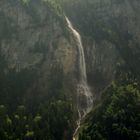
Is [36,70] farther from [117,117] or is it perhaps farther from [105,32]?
[105,32]

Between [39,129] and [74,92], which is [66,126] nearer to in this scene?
[39,129]

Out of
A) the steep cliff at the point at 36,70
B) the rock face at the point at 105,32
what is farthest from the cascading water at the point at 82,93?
the steep cliff at the point at 36,70

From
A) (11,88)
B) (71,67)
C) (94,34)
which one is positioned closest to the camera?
(11,88)

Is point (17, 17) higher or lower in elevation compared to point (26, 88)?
higher

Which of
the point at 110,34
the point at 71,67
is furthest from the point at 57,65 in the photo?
the point at 110,34

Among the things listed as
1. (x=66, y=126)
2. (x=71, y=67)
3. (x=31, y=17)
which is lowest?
(x=66, y=126)

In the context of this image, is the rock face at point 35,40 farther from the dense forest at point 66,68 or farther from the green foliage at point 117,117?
the green foliage at point 117,117

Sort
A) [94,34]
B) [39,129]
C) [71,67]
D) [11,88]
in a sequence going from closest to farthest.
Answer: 1. [39,129]
2. [11,88]
3. [71,67]
4. [94,34]

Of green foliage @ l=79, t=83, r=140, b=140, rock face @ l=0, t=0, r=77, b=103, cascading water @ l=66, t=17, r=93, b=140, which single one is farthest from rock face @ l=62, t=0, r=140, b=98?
green foliage @ l=79, t=83, r=140, b=140

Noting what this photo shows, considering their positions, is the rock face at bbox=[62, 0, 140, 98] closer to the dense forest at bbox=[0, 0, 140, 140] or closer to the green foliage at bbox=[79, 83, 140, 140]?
the dense forest at bbox=[0, 0, 140, 140]
